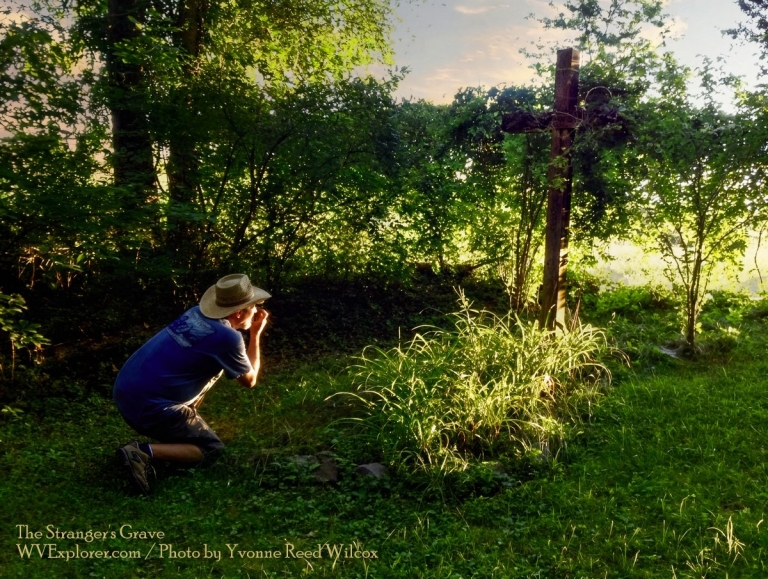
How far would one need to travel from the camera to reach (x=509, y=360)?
191 inches

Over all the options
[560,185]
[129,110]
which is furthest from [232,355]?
[129,110]

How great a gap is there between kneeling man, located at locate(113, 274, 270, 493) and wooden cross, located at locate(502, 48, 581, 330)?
10.5 ft

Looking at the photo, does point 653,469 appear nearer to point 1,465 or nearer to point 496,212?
point 1,465

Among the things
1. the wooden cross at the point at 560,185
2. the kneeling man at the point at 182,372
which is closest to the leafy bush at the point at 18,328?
the kneeling man at the point at 182,372

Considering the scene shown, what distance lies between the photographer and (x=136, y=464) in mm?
3430

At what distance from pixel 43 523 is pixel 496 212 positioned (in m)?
6.88

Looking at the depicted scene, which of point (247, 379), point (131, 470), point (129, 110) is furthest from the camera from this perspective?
point (129, 110)

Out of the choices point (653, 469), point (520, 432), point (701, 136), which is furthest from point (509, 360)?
point (701, 136)

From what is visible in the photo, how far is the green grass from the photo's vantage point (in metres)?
2.83

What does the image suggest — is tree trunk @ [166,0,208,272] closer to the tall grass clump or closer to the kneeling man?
the kneeling man

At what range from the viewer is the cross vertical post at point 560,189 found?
5.64 metres

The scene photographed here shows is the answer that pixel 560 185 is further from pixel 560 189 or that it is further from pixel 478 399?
pixel 478 399

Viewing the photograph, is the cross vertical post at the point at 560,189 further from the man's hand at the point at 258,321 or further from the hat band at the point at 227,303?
the hat band at the point at 227,303

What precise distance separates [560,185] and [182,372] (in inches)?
152
